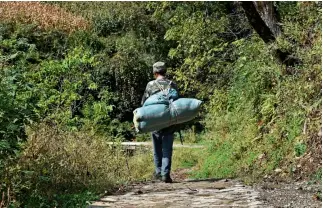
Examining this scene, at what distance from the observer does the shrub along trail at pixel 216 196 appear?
5551 millimetres

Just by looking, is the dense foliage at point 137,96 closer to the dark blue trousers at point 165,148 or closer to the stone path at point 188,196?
the stone path at point 188,196

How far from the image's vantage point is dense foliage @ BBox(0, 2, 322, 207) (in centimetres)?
604

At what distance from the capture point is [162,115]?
746 cm

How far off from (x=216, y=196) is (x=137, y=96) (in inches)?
451

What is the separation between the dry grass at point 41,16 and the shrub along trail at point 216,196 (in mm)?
10800

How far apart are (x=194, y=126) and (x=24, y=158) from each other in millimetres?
10202

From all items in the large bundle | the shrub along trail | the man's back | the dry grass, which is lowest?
the shrub along trail

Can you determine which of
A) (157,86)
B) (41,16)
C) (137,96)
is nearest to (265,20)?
(157,86)

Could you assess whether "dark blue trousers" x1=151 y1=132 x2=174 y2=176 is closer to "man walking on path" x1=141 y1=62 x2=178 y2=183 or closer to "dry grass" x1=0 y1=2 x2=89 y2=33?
"man walking on path" x1=141 y1=62 x2=178 y2=183

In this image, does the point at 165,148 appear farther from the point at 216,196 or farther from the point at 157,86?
the point at 216,196

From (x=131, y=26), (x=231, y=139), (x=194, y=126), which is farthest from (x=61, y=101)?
(x=131, y=26)

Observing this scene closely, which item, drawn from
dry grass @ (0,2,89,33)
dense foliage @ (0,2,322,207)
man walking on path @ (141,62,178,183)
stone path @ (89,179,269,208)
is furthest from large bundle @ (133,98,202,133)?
dry grass @ (0,2,89,33)

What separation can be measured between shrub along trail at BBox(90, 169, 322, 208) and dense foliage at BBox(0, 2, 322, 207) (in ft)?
1.47

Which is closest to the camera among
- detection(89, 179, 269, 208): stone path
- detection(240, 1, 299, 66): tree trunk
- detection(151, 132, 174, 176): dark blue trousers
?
detection(89, 179, 269, 208): stone path
